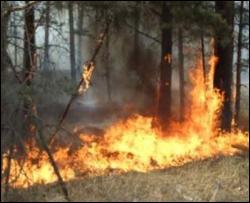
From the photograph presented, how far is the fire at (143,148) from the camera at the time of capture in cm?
1337

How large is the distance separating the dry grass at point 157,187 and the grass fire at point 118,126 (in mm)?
21

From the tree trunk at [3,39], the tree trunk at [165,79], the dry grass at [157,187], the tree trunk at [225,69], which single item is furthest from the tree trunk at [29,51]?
the tree trunk at [165,79]

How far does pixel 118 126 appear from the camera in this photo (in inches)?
984

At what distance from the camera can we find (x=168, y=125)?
22453 mm

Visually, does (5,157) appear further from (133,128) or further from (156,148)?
(133,128)

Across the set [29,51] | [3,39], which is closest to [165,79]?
[29,51]

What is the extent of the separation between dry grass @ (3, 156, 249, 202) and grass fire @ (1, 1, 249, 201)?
21 millimetres

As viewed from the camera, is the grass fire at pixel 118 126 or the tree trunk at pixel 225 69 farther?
the tree trunk at pixel 225 69

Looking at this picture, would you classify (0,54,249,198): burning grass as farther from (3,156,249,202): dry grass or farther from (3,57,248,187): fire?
(3,156,249,202): dry grass

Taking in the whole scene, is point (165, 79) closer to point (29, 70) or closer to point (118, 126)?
point (118, 126)

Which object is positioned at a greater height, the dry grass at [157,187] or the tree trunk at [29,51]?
the tree trunk at [29,51]

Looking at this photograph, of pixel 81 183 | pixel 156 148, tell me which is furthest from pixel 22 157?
pixel 156 148

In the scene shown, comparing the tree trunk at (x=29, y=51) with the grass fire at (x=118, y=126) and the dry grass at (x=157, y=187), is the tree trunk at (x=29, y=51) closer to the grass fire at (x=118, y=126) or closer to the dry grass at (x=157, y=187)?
the grass fire at (x=118, y=126)

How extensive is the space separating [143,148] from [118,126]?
247 inches
